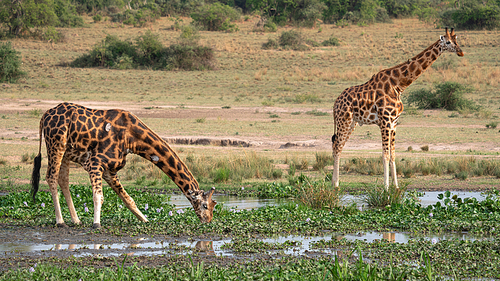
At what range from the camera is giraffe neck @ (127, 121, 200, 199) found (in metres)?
8.99

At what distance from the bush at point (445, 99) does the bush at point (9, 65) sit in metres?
24.4

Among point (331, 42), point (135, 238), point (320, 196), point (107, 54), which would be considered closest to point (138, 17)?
point (107, 54)

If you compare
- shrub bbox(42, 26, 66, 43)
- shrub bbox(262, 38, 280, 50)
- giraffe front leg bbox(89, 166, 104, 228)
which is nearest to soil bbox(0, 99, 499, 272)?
giraffe front leg bbox(89, 166, 104, 228)

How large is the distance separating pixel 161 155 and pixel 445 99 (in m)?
24.4

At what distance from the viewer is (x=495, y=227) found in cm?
923

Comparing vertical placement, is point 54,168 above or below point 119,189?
above

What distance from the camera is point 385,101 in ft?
40.0

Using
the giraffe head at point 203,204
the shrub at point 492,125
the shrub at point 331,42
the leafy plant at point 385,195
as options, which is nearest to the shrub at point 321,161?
the leafy plant at point 385,195

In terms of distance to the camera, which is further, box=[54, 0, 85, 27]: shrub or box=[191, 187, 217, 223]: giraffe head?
box=[54, 0, 85, 27]: shrub

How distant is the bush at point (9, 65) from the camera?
36719mm

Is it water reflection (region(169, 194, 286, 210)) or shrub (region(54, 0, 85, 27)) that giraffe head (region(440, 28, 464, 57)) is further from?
shrub (region(54, 0, 85, 27))

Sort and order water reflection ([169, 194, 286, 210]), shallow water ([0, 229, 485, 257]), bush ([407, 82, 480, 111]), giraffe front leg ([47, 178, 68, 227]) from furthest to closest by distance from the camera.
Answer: bush ([407, 82, 480, 111]) < water reflection ([169, 194, 286, 210]) < giraffe front leg ([47, 178, 68, 227]) < shallow water ([0, 229, 485, 257])

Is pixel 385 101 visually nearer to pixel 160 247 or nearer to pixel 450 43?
pixel 450 43

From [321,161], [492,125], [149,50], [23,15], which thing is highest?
[23,15]
